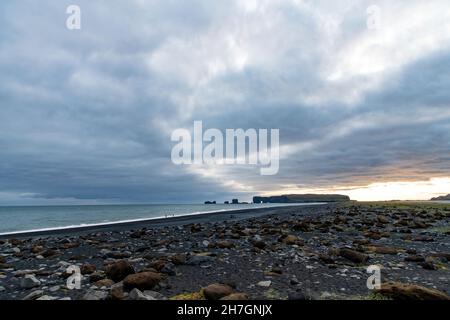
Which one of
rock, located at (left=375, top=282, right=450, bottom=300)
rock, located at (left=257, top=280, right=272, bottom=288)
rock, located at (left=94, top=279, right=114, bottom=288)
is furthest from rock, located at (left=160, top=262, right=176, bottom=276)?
rock, located at (left=375, top=282, right=450, bottom=300)

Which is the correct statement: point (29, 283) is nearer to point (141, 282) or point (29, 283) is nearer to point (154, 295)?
point (141, 282)

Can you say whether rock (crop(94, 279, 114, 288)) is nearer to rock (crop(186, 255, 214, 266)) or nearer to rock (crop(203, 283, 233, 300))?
rock (crop(203, 283, 233, 300))

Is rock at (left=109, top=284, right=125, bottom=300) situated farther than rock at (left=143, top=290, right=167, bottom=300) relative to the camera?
No

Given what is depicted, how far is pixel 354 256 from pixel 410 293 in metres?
3.16

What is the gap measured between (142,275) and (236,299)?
2145 millimetres

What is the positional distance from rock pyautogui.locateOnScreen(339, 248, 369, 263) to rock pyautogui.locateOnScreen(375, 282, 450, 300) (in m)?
2.67

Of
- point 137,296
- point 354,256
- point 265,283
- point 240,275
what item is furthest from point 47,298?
point 354,256

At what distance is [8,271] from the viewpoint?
806 centimetres

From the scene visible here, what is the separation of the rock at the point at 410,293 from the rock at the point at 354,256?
2670mm

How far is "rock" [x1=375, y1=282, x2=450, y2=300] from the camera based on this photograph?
4.49 m

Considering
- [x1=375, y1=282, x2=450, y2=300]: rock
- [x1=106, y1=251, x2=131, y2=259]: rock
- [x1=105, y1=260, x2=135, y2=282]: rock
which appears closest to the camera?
[x1=375, y1=282, x2=450, y2=300]: rock

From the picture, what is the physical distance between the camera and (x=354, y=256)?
773 centimetres
